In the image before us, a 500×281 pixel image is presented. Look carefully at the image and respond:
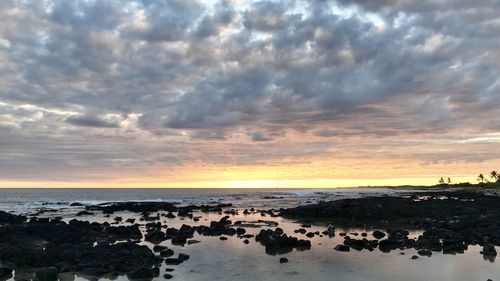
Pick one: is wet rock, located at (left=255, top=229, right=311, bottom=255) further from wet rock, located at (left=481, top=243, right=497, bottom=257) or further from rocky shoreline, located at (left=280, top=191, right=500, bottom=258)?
wet rock, located at (left=481, top=243, right=497, bottom=257)

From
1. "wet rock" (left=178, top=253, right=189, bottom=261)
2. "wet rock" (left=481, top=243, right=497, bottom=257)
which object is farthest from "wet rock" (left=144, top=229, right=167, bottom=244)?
"wet rock" (left=481, top=243, right=497, bottom=257)

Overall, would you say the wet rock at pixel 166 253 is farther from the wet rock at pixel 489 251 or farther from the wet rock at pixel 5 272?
the wet rock at pixel 489 251

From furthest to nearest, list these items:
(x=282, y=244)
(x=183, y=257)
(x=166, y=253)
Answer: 1. (x=282, y=244)
2. (x=166, y=253)
3. (x=183, y=257)

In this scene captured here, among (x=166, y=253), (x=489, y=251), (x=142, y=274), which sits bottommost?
(x=142, y=274)

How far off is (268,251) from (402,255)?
8227mm

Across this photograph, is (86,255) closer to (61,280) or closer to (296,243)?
(61,280)

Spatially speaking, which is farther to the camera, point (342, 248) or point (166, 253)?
point (342, 248)

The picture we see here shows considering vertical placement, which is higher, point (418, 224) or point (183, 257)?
point (418, 224)

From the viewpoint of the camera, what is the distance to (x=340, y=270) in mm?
21734

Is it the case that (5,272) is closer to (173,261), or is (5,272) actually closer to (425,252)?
(173,261)

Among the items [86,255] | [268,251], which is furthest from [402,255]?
[86,255]

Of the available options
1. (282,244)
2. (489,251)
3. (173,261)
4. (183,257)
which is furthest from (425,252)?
(173,261)

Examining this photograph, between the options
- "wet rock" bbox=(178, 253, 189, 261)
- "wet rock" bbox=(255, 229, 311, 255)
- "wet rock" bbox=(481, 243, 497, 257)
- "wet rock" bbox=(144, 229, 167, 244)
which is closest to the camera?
"wet rock" bbox=(178, 253, 189, 261)

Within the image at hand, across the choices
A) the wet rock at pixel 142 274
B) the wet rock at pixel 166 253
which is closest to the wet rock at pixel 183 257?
the wet rock at pixel 166 253
